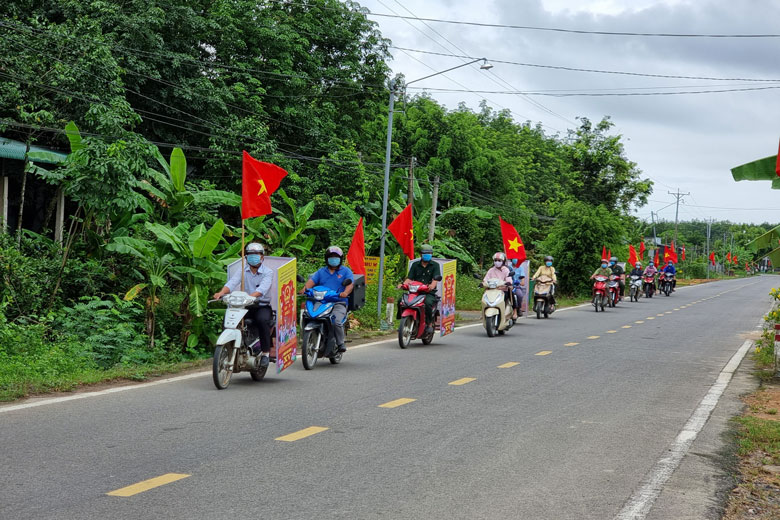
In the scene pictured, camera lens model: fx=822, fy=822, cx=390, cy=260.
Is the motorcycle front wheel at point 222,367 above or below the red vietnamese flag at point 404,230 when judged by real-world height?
below

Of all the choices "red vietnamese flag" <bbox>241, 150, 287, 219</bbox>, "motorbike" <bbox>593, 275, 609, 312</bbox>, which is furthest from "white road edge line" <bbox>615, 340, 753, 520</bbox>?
"motorbike" <bbox>593, 275, 609, 312</bbox>

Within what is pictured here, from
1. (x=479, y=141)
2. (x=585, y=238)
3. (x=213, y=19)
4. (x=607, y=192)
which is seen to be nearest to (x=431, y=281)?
(x=213, y=19)

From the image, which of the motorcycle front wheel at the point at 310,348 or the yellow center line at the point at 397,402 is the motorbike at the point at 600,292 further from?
the yellow center line at the point at 397,402

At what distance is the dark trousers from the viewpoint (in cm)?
1025

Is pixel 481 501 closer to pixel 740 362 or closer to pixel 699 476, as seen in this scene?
pixel 699 476

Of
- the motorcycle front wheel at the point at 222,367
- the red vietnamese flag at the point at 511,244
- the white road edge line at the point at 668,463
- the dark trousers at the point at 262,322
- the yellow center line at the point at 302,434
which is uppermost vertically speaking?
the red vietnamese flag at the point at 511,244

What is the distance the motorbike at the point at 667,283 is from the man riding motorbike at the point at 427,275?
33.5 metres

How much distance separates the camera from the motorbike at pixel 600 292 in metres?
29.6

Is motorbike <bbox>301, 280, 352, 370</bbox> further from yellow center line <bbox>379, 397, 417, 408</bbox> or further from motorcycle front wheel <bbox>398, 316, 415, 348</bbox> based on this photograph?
motorcycle front wheel <bbox>398, 316, 415, 348</bbox>

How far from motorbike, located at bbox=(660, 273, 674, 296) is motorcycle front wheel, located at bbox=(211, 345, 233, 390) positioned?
39.8 m

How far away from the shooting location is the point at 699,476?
21.0ft

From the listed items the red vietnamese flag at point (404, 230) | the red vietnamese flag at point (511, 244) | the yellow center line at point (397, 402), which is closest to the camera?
the yellow center line at point (397, 402)

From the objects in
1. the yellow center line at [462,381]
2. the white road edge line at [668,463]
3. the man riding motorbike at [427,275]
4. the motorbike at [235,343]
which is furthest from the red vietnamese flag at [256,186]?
the white road edge line at [668,463]

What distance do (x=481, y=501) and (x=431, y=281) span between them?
1010cm
